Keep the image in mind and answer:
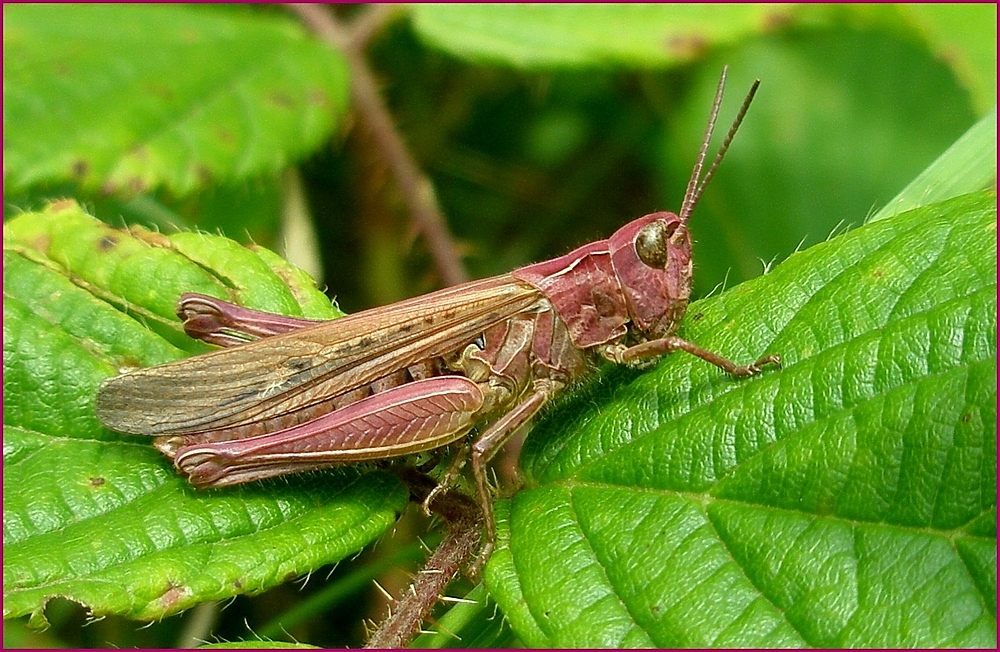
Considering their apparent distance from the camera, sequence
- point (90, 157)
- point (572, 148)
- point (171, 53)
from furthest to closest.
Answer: point (572, 148) → point (171, 53) → point (90, 157)

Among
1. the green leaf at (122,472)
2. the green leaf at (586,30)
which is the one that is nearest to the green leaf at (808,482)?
the green leaf at (122,472)

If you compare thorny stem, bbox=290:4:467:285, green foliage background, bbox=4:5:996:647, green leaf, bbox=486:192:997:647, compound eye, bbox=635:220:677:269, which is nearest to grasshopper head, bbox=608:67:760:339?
compound eye, bbox=635:220:677:269

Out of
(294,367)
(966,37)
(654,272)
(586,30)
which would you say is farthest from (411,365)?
(966,37)

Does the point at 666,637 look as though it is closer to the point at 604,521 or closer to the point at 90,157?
the point at 604,521

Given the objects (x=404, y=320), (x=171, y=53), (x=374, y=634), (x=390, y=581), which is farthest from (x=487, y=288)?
(x=171, y=53)

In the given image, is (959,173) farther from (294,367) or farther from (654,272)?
(294,367)

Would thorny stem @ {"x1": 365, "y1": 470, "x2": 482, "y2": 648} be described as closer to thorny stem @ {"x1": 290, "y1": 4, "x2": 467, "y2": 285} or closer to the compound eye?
the compound eye

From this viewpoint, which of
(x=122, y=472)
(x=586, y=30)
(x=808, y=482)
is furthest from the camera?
(x=586, y=30)
